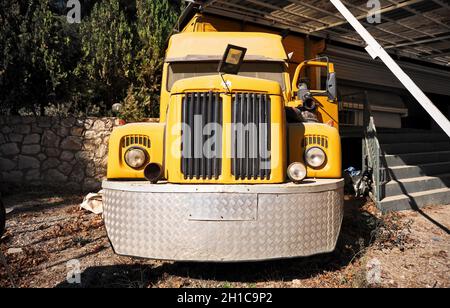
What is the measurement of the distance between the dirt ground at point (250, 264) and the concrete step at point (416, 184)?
0.90 meters

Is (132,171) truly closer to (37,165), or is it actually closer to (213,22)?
(213,22)

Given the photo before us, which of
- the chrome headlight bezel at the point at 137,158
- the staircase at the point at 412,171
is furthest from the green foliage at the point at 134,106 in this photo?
the staircase at the point at 412,171

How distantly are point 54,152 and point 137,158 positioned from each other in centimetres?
520

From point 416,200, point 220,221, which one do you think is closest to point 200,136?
point 220,221

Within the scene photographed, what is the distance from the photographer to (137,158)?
3.02 metres

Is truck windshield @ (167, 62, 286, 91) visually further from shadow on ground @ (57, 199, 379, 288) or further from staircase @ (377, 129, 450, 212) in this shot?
staircase @ (377, 129, 450, 212)

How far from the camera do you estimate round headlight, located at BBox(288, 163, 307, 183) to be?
2711 mm

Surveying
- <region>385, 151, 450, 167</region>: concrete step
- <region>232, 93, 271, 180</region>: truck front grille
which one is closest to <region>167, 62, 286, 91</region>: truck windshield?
<region>232, 93, 271, 180</region>: truck front grille

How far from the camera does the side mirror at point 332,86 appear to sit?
13.7ft

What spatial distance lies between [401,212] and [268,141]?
3.88m

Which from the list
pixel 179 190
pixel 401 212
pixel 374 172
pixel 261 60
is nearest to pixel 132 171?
pixel 179 190

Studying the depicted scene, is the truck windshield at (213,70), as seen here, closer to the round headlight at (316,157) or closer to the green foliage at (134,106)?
the round headlight at (316,157)

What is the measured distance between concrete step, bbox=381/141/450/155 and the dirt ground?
2117 millimetres
